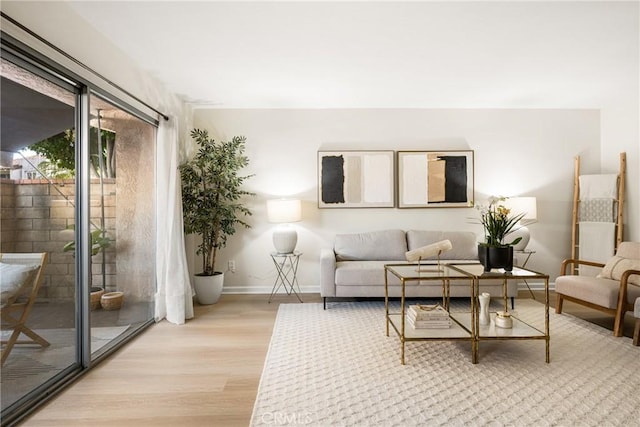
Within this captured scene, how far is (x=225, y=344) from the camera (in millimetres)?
2900

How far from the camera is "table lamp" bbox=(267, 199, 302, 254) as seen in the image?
418 centimetres

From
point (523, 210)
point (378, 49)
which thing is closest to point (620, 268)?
point (523, 210)

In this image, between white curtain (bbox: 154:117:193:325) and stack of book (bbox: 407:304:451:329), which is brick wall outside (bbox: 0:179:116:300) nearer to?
white curtain (bbox: 154:117:193:325)

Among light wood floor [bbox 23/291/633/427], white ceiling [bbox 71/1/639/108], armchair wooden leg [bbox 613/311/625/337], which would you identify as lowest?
light wood floor [bbox 23/291/633/427]

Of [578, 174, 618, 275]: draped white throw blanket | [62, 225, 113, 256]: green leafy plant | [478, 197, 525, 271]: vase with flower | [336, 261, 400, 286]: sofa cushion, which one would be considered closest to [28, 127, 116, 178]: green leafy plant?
[62, 225, 113, 256]: green leafy plant

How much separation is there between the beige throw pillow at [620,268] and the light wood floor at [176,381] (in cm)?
44

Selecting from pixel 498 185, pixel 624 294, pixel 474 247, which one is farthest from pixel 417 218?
pixel 624 294

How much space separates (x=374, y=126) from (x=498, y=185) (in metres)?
1.80

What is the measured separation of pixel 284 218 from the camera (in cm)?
418

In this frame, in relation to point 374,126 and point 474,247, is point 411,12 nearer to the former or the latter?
point 374,126

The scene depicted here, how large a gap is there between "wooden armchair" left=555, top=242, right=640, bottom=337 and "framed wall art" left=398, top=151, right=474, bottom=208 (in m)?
1.56

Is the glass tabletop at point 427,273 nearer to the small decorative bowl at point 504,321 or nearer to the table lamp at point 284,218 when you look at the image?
the small decorative bowl at point 504,321

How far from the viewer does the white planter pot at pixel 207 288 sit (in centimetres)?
407

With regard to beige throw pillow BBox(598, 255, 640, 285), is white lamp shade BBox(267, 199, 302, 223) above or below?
above
